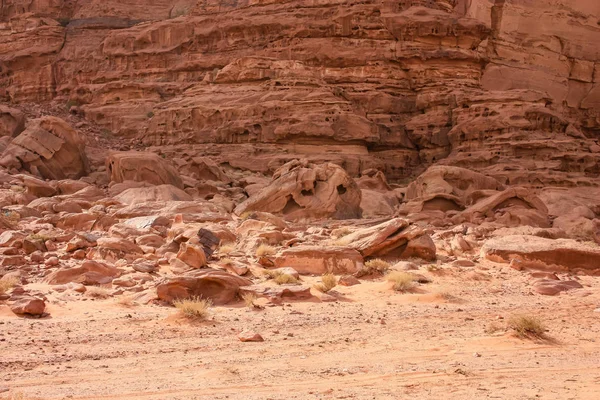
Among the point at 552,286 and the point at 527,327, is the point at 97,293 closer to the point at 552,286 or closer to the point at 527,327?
the point at 527,327

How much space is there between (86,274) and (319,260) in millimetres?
3512

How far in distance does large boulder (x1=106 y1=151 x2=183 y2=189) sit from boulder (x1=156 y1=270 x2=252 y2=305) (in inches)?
596

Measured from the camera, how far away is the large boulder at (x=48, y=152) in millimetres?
24328

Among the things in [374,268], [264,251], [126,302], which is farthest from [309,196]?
[126,302]

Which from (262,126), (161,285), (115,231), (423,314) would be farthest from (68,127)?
(423,314)

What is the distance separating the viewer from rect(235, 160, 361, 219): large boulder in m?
18.5

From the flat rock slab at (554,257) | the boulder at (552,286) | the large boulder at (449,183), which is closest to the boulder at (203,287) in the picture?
the boulder at (552,286)

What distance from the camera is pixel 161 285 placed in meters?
8.23

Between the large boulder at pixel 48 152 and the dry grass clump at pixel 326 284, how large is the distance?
17.7 m

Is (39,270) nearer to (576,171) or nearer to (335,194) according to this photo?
(335,194)

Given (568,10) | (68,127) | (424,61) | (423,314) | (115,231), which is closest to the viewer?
(423,314)

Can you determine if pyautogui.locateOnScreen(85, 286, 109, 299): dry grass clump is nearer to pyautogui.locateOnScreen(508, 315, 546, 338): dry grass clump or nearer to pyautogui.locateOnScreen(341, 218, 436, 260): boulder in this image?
pyautogui.locateOnScreen(341, 218, 436, 260): boulder

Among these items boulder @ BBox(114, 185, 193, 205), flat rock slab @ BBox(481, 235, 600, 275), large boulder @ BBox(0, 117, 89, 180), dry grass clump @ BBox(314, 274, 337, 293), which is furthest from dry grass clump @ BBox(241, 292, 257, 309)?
large boulder @ BBox(0, 117, 89, 180)

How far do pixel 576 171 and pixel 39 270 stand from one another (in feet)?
74.4
